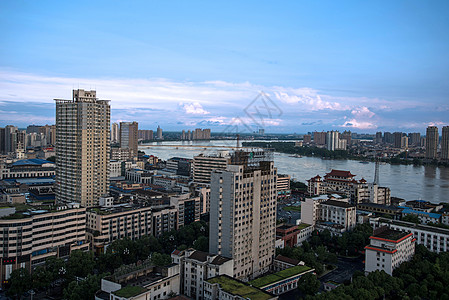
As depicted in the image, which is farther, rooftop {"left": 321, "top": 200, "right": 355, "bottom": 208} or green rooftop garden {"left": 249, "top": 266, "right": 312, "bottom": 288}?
rooftop {"left": 321, "top": 200, "right": 355, "bottom": 208}

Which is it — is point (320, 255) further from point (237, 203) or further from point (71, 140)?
point (71, 140)

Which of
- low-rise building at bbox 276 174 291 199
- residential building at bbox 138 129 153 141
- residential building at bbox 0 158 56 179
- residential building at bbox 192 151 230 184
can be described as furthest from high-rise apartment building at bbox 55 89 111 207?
residential building at bbox 138 129 153 141

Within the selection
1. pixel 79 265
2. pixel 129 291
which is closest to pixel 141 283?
pixel 129 291

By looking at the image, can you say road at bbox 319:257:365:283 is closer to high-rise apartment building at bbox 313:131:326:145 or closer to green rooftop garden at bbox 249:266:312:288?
green rooftop garden at bbox 249:266:312:288

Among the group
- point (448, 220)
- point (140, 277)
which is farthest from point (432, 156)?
point (140, 277)

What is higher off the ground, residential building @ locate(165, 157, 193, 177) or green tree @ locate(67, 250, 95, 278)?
residential building @ locate(165, 157, 193, 177)

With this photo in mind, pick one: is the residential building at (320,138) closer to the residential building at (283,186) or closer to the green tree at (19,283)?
the residential building at (283,186)

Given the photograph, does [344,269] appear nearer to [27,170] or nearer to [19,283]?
[19,283]
